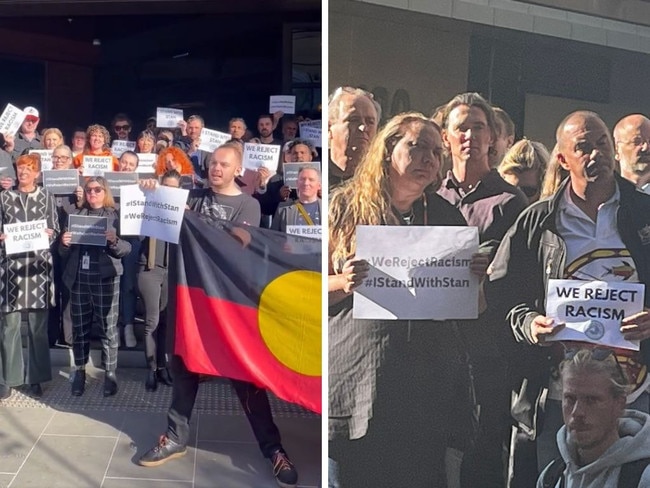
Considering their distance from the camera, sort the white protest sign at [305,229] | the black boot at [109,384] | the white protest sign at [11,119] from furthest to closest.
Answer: the white protest sign at [11,119] → the black boot at [109,384] → the white protest sign at [305,229]

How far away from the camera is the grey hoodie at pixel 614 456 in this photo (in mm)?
3393

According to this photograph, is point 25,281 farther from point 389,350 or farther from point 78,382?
point 389,350

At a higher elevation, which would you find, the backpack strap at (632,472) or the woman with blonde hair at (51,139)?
the woman with blonde hair at (51,139)

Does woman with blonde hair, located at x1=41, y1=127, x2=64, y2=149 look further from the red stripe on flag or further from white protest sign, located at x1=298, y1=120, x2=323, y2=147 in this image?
the red stripe on flag

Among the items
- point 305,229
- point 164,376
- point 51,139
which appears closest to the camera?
point 305,229

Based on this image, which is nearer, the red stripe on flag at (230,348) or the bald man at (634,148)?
the bald man at (634,148)

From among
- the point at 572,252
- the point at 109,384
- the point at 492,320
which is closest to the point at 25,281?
the point at 109,384

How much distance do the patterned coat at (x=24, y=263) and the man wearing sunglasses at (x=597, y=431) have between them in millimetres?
3921

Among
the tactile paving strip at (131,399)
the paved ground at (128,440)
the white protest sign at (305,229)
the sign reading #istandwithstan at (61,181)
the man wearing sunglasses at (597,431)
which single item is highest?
the sign reading #istandwithstan at (61,181)

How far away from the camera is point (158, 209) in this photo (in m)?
4.82

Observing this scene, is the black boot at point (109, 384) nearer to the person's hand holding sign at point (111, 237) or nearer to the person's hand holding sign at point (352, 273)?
the person's hand holding sign at point (111, 237)

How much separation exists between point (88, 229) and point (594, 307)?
153 inches

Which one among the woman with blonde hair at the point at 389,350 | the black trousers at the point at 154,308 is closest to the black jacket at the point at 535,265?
the woman with blonde hair at the point at 389,350

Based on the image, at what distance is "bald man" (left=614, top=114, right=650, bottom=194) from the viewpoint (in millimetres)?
3229
